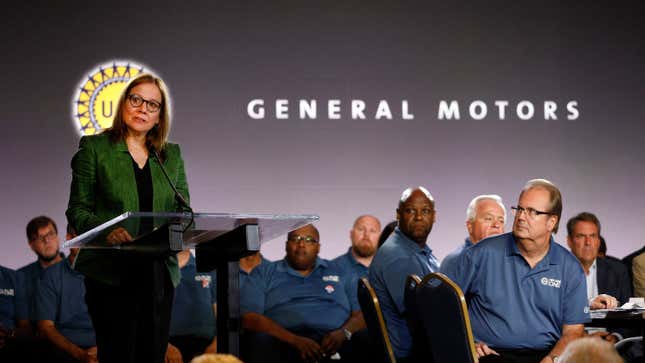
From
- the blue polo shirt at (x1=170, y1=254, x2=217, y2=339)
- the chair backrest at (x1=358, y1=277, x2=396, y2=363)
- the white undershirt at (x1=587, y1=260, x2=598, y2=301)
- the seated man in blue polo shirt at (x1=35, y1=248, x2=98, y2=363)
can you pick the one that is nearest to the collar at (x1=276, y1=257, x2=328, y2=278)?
the blue polo shirt at (x1=170, y1=254, x2=217, y2=339)

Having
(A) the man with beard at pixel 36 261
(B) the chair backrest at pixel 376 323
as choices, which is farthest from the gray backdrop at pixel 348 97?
Answer: (B) the chair backrest at pixel 376 323

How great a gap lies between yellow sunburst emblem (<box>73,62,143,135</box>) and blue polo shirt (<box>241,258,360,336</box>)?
176 cm

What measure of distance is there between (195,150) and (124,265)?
4532mm

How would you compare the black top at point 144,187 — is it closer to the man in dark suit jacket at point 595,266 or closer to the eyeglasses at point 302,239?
the eyeglasses at point 302,239

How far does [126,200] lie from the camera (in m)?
2.79

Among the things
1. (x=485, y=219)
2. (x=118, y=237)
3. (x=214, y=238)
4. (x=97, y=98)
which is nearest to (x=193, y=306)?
(x=97, y=98)

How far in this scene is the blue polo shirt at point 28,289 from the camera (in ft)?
21.2

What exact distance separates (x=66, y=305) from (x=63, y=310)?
0.14 feet

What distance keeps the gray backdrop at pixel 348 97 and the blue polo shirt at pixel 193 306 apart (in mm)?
838

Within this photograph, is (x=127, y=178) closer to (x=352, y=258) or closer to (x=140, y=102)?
(x=140, y=102)

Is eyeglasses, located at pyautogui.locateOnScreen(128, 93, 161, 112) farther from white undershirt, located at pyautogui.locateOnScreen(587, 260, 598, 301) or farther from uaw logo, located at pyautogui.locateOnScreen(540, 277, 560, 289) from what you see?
white undershirt, located at pyautogui.locateOnScreen(587, 260, 598, 301)

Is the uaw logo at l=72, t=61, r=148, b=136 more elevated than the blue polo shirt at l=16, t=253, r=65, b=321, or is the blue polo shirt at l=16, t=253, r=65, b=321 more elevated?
the uaw logo at l=72, t=61, r=148, b=136

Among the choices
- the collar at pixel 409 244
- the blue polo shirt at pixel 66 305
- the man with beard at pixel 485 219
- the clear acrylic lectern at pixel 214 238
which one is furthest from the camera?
the blue polo shirt at pixel 66 305

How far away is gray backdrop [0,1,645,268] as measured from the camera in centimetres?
709
